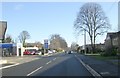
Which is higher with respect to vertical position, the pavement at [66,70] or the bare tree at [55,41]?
the bare tree at [55,41]

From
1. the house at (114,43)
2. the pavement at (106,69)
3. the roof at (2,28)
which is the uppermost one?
the roof at (2,28)

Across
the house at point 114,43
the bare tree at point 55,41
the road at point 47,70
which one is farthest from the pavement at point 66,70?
the bare tree at point 55,41

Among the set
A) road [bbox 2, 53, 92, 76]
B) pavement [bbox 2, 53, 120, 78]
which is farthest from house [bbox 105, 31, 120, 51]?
road [bbox 2, 53, 92, 76]

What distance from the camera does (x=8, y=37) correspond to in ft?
520

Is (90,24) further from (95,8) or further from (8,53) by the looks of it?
(8,53)

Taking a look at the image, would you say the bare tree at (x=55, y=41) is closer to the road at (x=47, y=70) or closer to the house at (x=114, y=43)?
the house at (x=114, y=43)

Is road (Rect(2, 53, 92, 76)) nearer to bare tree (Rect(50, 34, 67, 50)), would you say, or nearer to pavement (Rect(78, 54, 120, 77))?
pavement (Rect(78, 54, 120, 77))

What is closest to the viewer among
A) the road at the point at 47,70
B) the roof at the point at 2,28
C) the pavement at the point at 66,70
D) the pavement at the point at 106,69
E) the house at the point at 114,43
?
the pavement at the point at 106,69

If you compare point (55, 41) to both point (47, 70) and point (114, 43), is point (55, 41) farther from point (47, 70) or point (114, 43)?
point (47, 70)

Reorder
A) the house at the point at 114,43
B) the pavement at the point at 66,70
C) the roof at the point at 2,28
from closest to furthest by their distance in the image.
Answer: the pavement at the point at 66,70 → the roof at the point at 2,28 → the house at the point at 114,43

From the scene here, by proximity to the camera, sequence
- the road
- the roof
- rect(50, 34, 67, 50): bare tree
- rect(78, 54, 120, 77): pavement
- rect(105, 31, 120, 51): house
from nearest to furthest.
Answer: rect(78, 54, 120, 77): pavement, the road, the roof, rect(105, 31, 120, 51): house, rect(50, 34, 67, 50): bare tree

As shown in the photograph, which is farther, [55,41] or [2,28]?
[55,41]

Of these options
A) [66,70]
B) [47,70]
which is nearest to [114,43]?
[66,70]

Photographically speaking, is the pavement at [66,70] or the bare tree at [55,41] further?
the bare tree at [55,41]
